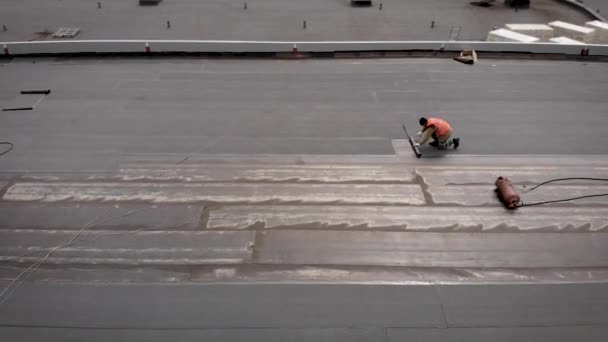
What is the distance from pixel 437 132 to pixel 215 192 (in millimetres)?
5449

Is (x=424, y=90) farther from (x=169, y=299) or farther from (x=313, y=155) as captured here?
(x=169, y=299)

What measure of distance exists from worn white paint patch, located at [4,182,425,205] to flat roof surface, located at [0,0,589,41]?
1153 cm

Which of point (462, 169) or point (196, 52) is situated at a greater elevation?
point (196, 52)

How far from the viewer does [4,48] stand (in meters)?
15.8

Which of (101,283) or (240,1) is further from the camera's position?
(240,1)

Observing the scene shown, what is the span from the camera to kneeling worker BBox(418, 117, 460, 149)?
10.4 meters

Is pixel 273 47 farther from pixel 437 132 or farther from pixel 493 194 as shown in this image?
pixel 493 194

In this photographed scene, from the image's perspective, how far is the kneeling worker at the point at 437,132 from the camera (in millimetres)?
10383

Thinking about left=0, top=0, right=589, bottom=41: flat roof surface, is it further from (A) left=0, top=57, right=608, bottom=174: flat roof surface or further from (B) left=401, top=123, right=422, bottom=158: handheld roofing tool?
(B) left=401, top=123, right=422, bottom=158: handheld roofing tool

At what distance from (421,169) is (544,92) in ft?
21.5

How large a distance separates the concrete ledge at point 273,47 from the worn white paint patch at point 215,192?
8250mm

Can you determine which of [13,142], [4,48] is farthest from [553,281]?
[4,48]

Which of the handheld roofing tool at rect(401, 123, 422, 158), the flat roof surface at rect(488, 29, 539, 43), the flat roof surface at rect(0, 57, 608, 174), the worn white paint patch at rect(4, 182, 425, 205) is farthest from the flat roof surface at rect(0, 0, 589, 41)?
the worn white paint patch at rect(4, 182, 425, 205)

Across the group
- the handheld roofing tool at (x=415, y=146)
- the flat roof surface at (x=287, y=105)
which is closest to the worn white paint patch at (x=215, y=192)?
the flat roof surface at (x=287, y=105)
